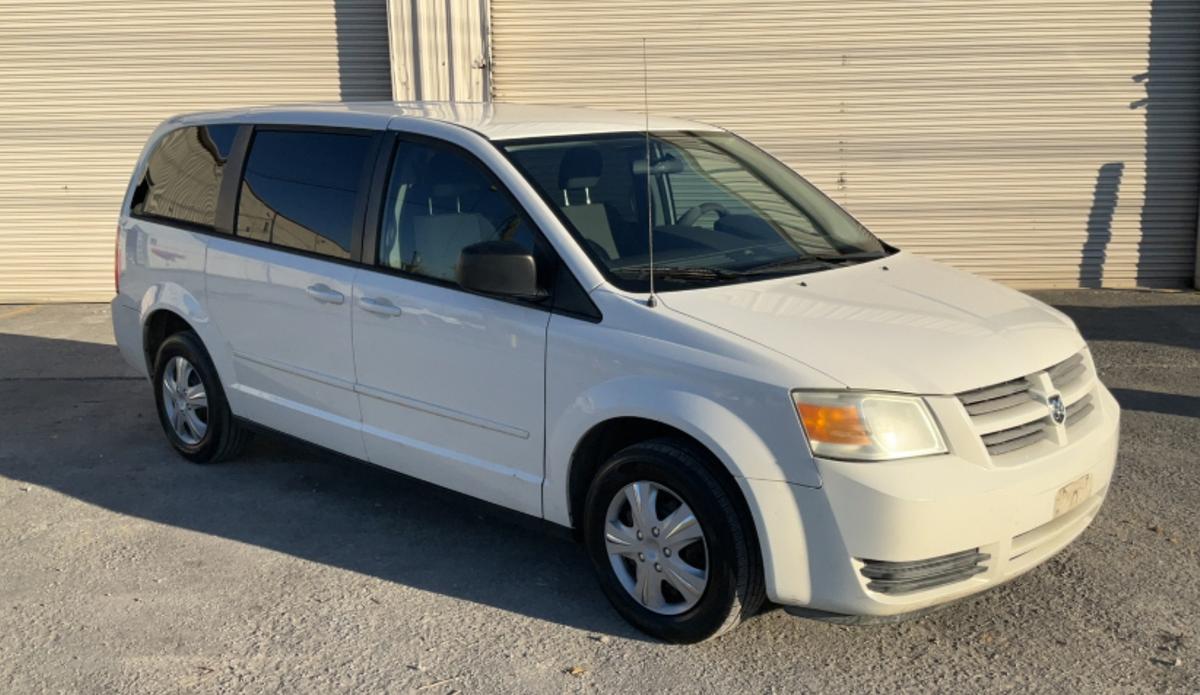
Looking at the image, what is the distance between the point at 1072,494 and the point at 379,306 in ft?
8.63

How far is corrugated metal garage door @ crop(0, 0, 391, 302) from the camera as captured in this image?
1064 cm

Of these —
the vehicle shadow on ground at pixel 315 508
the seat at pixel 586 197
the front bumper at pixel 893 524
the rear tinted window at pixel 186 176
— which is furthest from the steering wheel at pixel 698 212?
the rear tinted window at pixel 186 176

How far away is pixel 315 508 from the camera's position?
5.60m

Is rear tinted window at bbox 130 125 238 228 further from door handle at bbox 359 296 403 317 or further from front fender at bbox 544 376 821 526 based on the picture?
front fender at bbox 544 376 821 526

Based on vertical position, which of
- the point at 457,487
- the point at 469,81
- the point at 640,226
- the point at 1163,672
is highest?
the point at 469,81

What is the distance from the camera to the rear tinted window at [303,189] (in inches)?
205

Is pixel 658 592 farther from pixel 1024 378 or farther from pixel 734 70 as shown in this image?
pixel 734 70

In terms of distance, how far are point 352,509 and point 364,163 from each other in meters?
1.55

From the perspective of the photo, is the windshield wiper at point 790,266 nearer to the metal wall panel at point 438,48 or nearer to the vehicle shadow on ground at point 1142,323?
the vehicle shadow on ground at point 1142,323

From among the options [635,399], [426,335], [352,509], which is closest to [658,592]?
[635,399]

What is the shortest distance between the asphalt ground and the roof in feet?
4.83

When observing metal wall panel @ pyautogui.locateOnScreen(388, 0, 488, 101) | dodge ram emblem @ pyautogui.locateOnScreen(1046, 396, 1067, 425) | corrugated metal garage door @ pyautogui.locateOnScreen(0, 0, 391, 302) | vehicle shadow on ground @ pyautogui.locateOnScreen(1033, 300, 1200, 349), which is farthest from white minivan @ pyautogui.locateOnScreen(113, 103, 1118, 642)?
corrugated metal garage door @ pyautogui.locateOnScreen(0, 0, 391, 302)

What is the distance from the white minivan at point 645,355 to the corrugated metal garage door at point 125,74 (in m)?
4.84

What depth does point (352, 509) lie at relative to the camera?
18.3 ft
